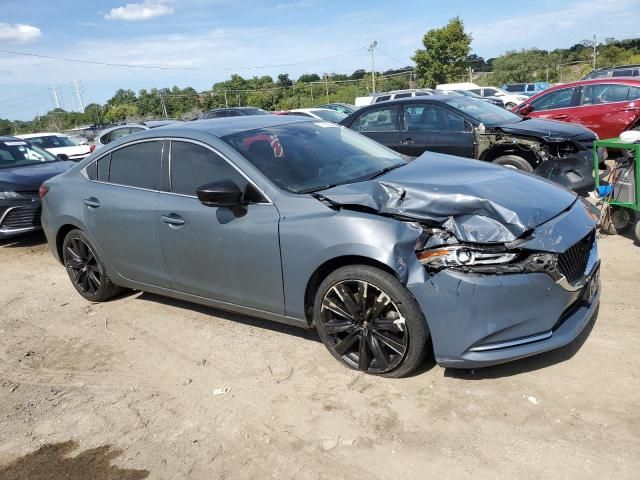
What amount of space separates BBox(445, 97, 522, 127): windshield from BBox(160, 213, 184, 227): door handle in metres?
5.18

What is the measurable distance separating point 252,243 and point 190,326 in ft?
4.30

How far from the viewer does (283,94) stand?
164 feet

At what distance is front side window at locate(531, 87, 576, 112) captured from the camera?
10734 mm

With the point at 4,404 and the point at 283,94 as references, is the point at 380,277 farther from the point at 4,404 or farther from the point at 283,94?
the point at 283,94

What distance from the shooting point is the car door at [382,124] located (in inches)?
336

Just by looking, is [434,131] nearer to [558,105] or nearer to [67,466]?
[558,105]

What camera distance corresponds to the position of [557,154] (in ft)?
23.3

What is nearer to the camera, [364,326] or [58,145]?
[364,326]

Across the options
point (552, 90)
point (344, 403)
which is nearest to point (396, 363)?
point (344, 403)

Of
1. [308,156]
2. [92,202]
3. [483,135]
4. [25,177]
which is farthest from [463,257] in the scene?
[25,177]

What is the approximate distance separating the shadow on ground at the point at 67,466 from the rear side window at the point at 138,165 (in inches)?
82.4

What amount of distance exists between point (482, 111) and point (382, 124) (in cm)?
156

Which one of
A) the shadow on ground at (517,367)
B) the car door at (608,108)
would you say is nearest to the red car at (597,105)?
the car door at (608,108)

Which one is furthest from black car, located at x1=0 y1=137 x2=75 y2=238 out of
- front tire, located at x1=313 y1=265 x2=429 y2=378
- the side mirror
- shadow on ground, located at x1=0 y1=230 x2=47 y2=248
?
front tire, located at x1=313 y1=265 x2=429 y2=378
